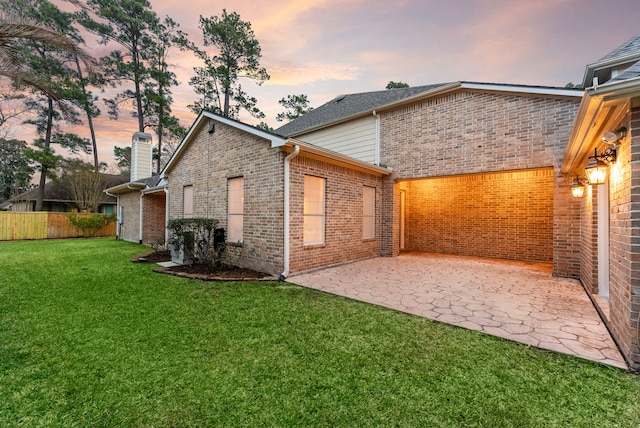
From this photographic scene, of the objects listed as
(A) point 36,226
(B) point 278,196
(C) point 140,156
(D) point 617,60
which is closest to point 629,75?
(D) point 617,60

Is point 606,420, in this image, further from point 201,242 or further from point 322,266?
point 201,242

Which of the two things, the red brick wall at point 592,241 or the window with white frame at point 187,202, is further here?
the window with white frame at point 187,202

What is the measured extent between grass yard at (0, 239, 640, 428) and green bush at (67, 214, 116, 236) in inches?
570

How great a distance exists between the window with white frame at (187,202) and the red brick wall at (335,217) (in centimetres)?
496

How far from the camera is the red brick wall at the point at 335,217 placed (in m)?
6.18

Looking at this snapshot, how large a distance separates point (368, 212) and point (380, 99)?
503cm

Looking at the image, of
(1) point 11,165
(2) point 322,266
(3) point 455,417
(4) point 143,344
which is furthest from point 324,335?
(1) point 11,165

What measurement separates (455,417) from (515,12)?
10.7m

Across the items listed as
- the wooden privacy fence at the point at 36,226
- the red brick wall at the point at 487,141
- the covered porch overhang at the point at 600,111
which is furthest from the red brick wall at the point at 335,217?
the wooden privacy fence at the point at 36,226

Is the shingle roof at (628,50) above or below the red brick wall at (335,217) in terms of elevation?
above

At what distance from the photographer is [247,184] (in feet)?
22.5

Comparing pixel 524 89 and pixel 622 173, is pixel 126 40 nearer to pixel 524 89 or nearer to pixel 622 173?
pixel 524 89

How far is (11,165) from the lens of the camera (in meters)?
23.2

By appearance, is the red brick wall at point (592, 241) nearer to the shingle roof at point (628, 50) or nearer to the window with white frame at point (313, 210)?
the shingle roof at point (628, 50)
